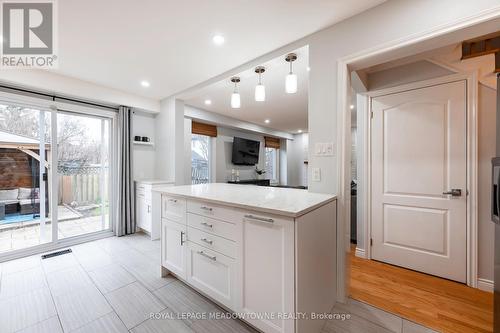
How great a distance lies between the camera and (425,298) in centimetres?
180

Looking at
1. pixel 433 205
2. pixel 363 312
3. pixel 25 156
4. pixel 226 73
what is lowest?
pixel 363 312

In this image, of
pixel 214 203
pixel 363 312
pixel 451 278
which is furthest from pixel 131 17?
pixel 451 278

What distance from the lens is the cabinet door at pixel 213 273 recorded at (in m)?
1.49

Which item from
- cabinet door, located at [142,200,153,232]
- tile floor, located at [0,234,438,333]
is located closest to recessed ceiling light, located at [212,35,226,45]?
tile floor, located at [0,234,438,333]

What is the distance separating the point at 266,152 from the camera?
739 centimetres

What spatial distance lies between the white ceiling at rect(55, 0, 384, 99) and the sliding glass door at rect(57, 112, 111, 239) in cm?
92

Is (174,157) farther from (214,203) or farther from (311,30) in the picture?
(311,30)

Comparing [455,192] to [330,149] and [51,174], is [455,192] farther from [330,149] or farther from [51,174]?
[51,174]

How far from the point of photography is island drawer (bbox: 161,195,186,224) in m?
1.89

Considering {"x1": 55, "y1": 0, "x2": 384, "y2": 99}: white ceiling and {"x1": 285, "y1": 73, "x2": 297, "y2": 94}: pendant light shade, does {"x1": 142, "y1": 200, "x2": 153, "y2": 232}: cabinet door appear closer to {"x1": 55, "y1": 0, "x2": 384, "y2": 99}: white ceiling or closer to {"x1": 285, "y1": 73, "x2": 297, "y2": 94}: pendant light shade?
{"x1": 55, "y1": 0, "x2": 384, "y2": 99}: white ceiling

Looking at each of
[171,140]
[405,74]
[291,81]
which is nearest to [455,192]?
[405,74]

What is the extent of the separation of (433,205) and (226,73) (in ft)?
9.43

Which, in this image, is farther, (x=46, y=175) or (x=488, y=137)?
(x=46, y=175)

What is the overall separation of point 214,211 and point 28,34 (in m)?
2.43
